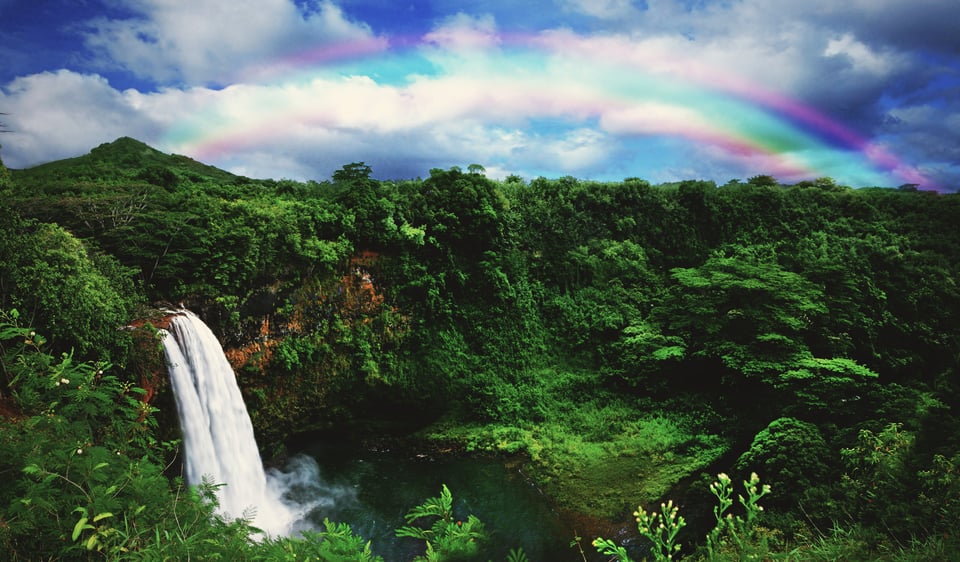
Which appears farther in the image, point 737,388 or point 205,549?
point 737,388

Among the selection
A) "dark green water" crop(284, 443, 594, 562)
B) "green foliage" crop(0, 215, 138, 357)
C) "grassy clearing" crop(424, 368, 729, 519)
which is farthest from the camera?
"grassy clearing" crop(424, 368, 729, 519)

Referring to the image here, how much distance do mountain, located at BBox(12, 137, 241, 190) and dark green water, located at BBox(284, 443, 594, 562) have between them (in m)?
8.08

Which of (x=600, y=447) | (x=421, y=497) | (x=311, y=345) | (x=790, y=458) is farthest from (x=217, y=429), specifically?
(x=790, y=458)

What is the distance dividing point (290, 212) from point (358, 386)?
473cm

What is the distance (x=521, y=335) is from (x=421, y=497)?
19.8 ft

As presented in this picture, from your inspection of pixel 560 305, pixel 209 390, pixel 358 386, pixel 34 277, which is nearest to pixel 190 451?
pixel 209 390

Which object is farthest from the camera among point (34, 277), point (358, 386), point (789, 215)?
point (789, 215)

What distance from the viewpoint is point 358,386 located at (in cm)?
1309

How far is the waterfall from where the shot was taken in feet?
28.1

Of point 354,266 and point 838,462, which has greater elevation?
point 354,266

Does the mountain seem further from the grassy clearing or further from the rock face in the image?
the grassy clearing

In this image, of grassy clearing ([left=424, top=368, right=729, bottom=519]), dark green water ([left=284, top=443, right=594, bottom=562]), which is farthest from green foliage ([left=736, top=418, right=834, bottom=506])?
dark green water ([left=284, top=443, right=594, bottom=562])

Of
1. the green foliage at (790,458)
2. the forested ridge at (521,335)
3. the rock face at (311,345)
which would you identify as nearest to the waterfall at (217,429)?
the forested ridge at (521,335)

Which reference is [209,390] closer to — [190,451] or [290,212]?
[190,451]
